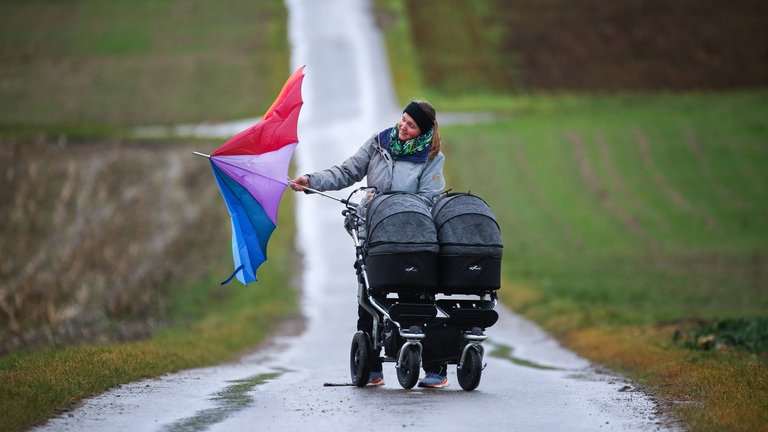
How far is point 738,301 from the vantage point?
24.1 meters

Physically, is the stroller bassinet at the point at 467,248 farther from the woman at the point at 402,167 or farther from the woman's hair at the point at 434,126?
the woman's hair at the point at 434,126

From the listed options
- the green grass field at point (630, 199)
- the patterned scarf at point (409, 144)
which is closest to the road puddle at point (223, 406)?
the patterned scarf at point (409, 144)

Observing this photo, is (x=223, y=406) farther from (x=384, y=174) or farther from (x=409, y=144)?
(x=409, y=144)

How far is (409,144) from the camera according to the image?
11.2m

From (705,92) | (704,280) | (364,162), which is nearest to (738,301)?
(704,280)

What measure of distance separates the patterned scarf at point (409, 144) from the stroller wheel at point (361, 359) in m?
1.62

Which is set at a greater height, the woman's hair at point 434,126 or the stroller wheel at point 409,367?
the woman's hair at point 434,126

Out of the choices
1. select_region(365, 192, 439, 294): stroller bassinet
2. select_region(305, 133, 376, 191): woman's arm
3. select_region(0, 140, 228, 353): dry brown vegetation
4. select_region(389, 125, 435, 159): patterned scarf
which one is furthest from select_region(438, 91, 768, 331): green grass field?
select_region(365, 192, 439, 294): stroller bassinet

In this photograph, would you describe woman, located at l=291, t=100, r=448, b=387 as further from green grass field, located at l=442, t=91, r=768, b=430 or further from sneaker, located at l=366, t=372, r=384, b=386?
green grass field, located at l=442, t=91, r=768, b=430

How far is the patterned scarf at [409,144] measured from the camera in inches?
440

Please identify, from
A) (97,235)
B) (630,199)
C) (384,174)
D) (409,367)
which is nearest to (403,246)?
(384,174)

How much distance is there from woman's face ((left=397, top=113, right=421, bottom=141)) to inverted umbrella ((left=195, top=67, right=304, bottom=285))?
1.45 meters

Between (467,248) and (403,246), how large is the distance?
0.56m

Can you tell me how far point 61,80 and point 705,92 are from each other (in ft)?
86.0
